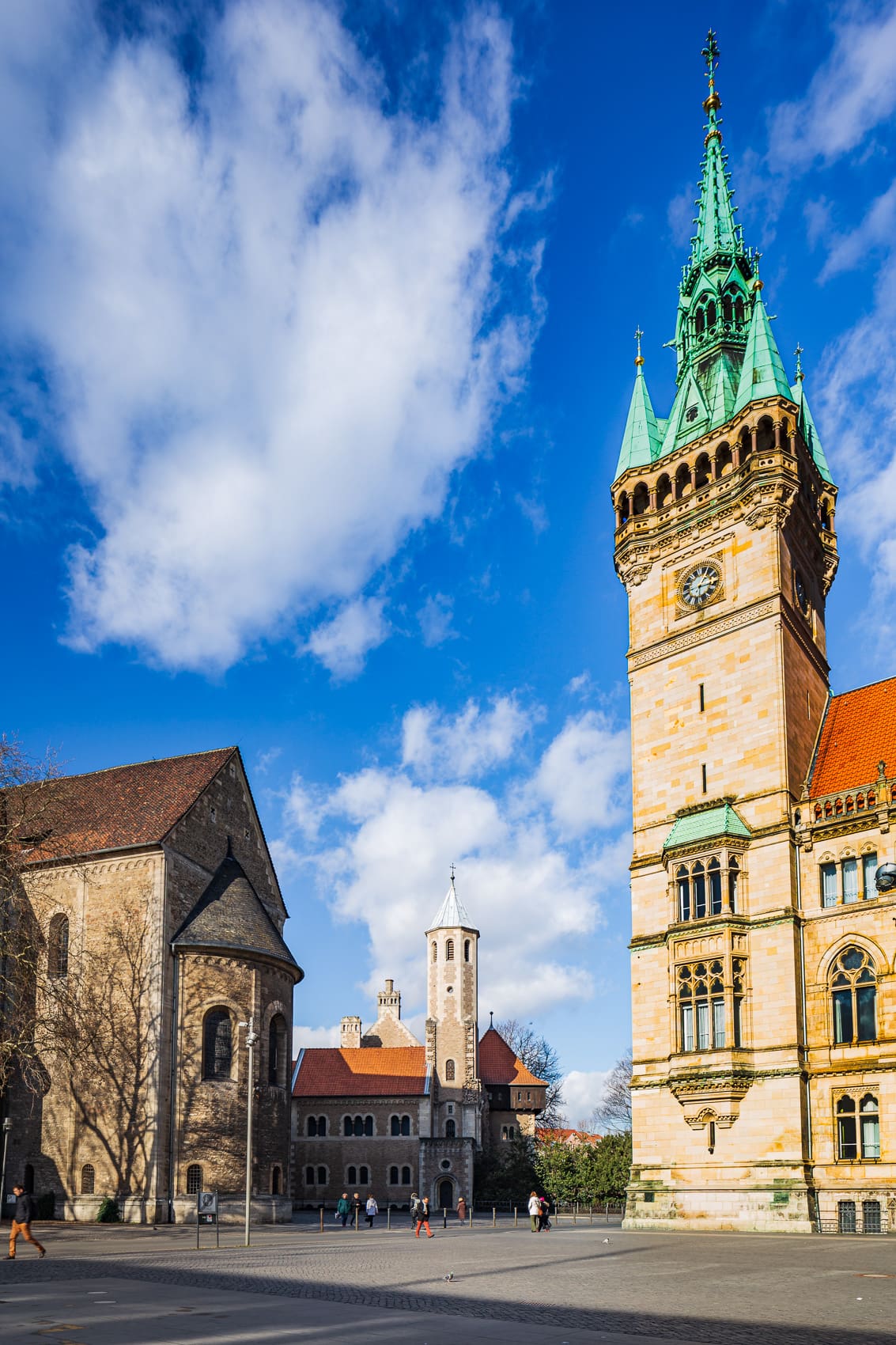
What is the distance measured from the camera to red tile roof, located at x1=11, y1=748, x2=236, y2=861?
46.3 m

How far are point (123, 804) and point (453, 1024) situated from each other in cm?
4453

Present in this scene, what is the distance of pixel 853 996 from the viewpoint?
34.9 m

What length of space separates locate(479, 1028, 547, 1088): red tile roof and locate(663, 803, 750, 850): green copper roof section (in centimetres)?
5614

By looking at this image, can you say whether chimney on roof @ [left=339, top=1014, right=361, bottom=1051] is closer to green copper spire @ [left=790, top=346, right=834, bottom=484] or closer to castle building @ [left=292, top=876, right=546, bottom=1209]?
castle building @ [left=292, top=876, right=546, bottom=1209]

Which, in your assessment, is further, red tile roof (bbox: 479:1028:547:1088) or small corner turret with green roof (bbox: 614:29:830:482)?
red tile roof (bbox: 479:1028:547:1088)

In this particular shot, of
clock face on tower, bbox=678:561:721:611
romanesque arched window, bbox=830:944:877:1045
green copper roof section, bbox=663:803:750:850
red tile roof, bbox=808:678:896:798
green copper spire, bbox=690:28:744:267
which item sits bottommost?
romanesque arched window, bbox=830:944:877:1045

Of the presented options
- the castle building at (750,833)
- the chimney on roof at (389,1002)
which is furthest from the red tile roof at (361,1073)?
the castle building at (750,833)

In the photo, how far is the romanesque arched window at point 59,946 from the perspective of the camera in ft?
150

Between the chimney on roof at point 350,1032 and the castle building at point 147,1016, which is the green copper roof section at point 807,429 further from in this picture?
the chimney on roof at point 350,1032

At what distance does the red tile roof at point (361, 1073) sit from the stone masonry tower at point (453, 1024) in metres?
1.76

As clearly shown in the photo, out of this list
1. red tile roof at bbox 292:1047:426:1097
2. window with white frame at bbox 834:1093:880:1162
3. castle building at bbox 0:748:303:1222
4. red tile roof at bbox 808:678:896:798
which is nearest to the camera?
window with white frame at bbox 834:1093:880:1162

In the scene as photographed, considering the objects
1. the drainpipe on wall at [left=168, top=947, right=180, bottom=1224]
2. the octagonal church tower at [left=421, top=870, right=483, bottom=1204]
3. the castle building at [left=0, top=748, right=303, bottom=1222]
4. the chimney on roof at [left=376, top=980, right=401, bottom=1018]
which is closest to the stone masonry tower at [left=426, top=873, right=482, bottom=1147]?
the octagonal church tower at [left=421, top=870, right=483, bottom=1204]

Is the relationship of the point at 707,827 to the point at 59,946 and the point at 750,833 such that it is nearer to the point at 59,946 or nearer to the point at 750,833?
the point at 750,833

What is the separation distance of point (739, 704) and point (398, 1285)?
85.3 ft
